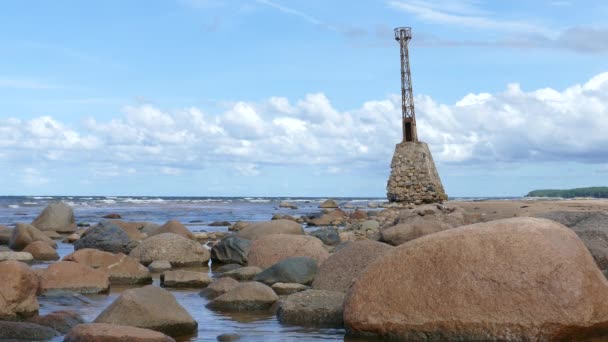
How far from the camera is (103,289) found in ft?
39.7

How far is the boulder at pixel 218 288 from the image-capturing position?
11773 millimetres

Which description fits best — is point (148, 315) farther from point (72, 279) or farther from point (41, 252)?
point (41, 252)

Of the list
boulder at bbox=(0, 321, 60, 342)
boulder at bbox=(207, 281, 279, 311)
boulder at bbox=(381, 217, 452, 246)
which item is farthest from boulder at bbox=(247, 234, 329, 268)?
boulder at bbox=(0, 321, 60, 342)

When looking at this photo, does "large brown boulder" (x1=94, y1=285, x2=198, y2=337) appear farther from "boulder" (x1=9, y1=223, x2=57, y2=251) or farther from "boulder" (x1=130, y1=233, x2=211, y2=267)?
"boulder" (x1=9, y1=223, x2=57, y2=251)

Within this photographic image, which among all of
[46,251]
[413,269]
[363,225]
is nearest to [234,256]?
[46,251]

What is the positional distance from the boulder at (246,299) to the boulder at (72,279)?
2.29m

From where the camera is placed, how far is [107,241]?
18203mm

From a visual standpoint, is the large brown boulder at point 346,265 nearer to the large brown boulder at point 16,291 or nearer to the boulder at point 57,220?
the large brown boulder at point 16,291

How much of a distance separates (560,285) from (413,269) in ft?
5.09

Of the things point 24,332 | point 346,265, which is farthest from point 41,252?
point 24,332

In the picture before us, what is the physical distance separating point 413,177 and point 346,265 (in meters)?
36.0

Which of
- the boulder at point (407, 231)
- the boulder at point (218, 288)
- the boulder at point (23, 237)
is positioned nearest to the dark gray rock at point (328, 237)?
the boulder at point (407, 231)

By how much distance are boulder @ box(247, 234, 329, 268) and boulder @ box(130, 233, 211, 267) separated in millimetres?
2280

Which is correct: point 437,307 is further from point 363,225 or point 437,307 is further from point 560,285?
point 363,225
